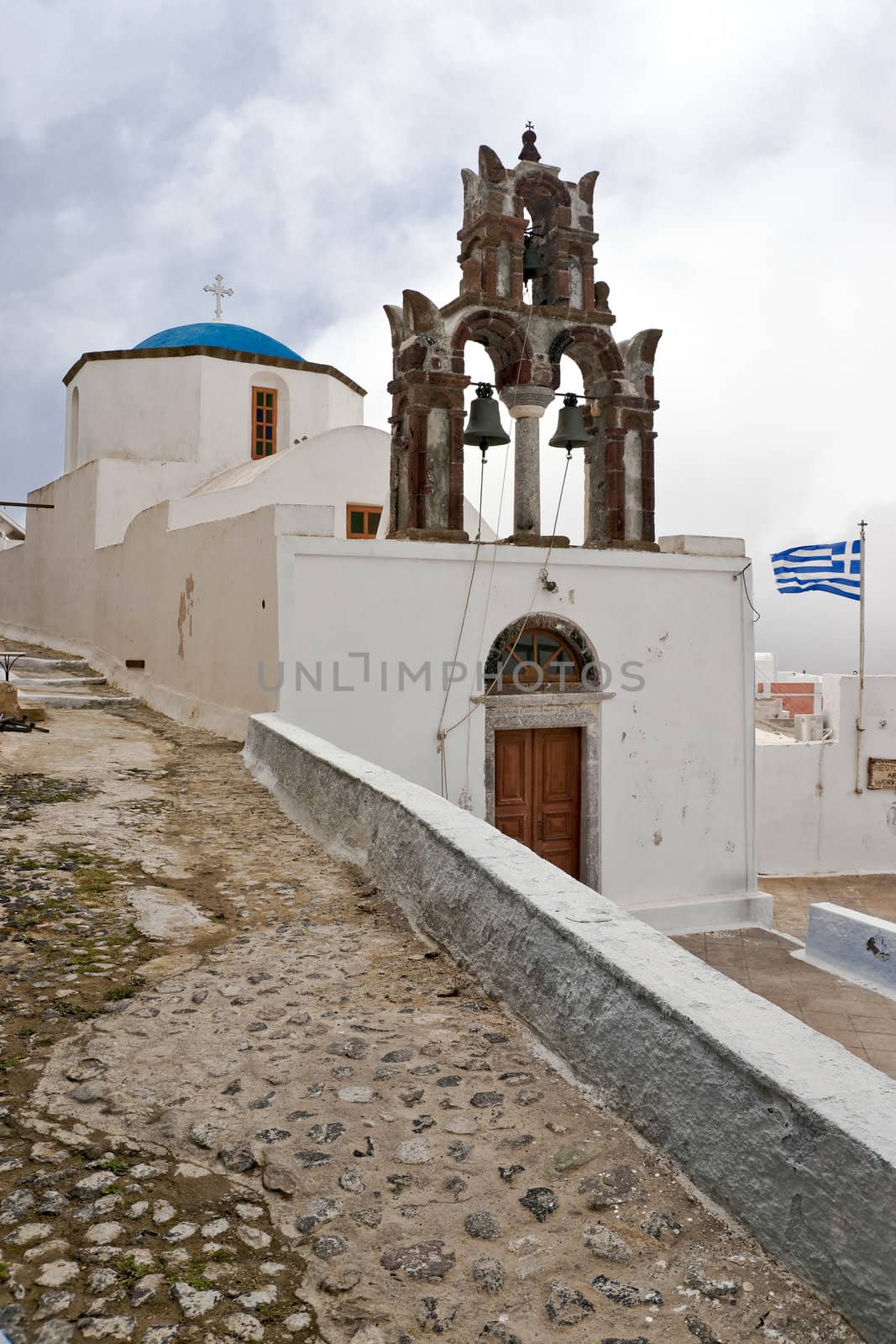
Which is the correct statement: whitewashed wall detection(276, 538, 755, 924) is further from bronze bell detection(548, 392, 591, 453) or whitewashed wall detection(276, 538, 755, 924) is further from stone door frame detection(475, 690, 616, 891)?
bronze bell detection(548, 392, 591, 453)

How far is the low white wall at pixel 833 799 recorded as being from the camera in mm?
14133

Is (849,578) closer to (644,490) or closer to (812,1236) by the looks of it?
(644,490)

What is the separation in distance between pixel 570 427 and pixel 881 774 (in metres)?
8.68

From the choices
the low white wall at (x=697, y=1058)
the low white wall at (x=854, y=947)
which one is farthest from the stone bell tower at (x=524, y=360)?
the low white wall at (x=697, y=1058)

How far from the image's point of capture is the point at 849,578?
13.8 m

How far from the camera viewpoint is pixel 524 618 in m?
8.53

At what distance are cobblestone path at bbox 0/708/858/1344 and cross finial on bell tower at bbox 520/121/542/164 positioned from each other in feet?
25.9

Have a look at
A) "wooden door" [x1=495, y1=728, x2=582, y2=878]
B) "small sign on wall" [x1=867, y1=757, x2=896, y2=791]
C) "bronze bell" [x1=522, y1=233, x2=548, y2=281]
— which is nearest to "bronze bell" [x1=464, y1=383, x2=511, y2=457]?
"bronze bell" [x1=522, y1=233, x2=548, y2=281]

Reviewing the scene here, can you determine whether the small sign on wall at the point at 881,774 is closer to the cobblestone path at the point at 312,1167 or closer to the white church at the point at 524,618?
the white church at the point at 524,618

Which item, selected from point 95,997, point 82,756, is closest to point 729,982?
point 95,997

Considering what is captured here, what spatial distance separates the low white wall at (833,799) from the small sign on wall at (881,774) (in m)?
0.08

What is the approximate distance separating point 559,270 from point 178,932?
7495 millimetres

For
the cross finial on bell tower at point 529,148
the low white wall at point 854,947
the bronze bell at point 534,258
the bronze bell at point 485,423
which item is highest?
the cross finial on bell tower at point 529,148

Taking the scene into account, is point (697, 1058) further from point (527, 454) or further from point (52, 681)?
point (52, 681)
